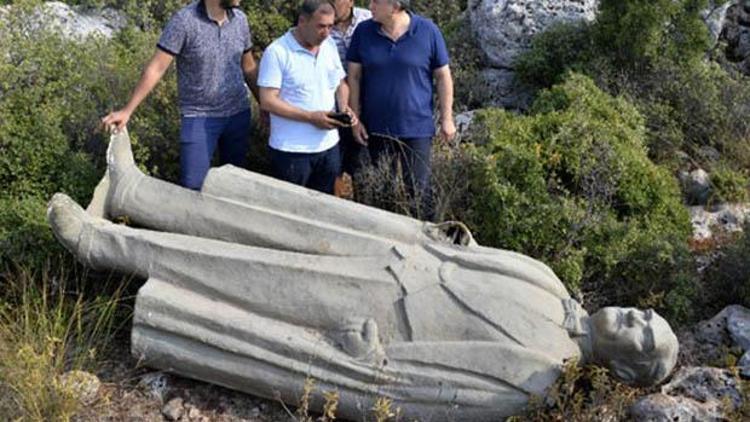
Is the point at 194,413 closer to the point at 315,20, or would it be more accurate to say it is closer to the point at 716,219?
the point at 315,20

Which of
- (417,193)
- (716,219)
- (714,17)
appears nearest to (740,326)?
(716,219)

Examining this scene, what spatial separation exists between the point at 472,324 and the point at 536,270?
0.47 metres

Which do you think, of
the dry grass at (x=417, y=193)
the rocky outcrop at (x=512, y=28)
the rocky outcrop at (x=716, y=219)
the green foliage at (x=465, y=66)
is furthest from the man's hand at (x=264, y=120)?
the rocky outcrop at (x=716, y=219)

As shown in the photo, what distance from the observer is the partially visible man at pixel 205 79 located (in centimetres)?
532

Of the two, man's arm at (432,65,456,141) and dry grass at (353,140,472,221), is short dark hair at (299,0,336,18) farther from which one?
dry grass at (353,140,472,221)

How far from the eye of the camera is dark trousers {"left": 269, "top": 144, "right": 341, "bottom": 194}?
18.0 ft

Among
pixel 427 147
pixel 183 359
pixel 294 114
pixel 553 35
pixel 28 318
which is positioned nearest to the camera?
pixel 183 359

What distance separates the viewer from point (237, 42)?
5.60m

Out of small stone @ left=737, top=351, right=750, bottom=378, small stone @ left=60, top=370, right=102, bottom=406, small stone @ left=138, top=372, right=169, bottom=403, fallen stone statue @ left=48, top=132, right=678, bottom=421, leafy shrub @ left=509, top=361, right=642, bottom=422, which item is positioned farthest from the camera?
small stone @ left=138, top=372, right=169, bottom=403

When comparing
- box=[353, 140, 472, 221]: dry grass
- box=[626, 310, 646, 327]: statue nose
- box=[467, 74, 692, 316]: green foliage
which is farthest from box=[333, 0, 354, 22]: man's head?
box=[626, 310, 646, 327]: statue nose

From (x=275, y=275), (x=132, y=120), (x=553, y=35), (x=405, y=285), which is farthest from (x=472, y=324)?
(x=553, y=35)

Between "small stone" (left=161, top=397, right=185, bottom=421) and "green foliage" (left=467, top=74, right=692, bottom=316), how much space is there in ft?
7.38

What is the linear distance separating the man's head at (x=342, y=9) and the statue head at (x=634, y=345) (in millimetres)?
2657

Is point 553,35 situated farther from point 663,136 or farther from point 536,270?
point 536,270
